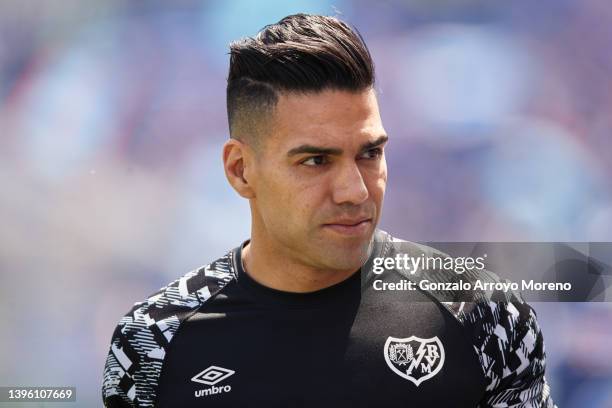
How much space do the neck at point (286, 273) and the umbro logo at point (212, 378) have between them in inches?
10.2

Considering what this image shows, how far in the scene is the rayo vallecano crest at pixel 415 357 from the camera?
1.85 meters

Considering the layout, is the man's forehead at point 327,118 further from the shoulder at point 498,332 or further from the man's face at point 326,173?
the shoulder at point 498,332

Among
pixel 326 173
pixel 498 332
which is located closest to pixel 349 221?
pixel 326 173

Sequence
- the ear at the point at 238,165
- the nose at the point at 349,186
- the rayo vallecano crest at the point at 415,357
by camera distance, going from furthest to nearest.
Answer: the ear at the point at 238,165 → the rayo vallecano crest at the point at 415,357 → the nose at the point at 349,186

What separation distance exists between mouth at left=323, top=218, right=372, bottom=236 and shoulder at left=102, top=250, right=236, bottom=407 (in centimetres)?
43

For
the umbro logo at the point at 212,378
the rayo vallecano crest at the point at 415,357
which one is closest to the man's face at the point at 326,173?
the rayo vallecano crest at the point at 415,357

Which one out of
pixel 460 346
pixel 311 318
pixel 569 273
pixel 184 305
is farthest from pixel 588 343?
pixel 184 305

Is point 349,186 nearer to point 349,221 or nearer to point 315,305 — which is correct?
point 349,221

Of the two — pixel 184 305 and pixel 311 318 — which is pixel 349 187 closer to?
pixel 311 318

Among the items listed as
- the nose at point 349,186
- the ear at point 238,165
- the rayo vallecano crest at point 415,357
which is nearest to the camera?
the nose at point 349,186

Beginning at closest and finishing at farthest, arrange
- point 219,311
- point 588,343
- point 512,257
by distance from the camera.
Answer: point 219,311
point 512,257
point 588,343

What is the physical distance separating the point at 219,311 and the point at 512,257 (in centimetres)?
134

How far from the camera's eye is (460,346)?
6.15 feet

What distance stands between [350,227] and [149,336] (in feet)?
2.22
